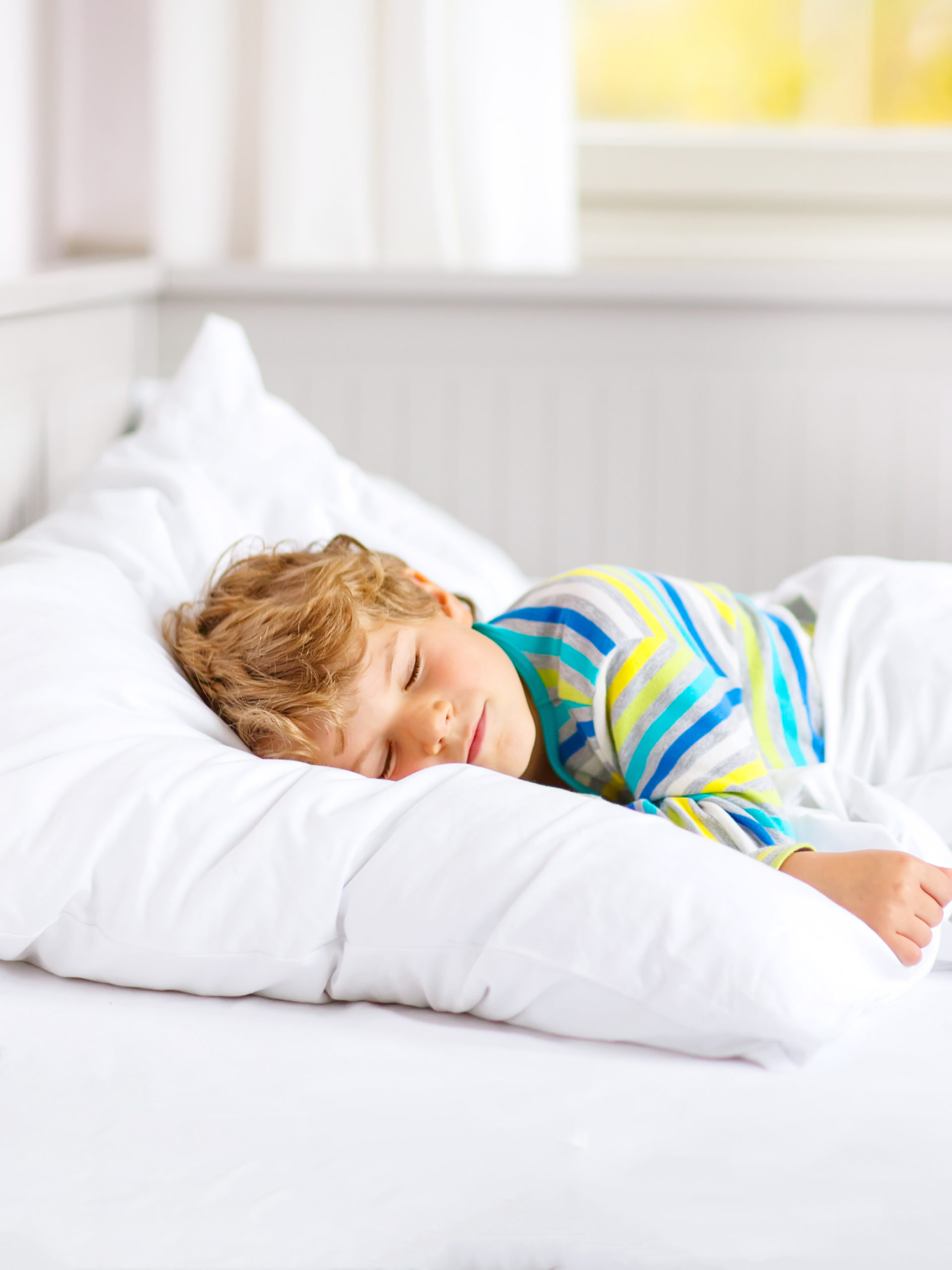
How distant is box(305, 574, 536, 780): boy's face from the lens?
824 millimetres

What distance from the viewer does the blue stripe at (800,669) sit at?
3.04 ft

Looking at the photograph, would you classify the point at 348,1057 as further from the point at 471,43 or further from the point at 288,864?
the point at 471,43

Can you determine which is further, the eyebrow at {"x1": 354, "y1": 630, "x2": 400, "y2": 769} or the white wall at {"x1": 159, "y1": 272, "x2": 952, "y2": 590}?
the white wall at {"x1": 159, "y1": 272, "x2": 952, "y2": 590}

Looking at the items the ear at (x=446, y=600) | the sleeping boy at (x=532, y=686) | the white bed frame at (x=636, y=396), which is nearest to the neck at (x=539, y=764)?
the sleeping boy at (x=532, y=686)

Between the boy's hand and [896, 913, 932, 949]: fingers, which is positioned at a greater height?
the boy's hand

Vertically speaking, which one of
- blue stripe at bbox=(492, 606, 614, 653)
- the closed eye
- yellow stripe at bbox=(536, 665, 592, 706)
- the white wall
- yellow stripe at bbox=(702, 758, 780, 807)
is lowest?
yellow stripe at bbox=(702, 758, 780, 807)

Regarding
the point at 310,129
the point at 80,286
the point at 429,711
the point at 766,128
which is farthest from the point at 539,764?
the point at 766,128

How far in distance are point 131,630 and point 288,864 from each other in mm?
294

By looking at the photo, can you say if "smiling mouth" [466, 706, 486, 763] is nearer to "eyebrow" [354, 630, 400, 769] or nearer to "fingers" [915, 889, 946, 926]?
"eyebrow" [354, 630, 400, 769]

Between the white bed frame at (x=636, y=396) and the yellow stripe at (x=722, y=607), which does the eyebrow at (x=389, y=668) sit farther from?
the white bed frame at (x=636, y=396)

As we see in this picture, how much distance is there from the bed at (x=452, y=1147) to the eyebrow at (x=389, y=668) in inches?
10.4

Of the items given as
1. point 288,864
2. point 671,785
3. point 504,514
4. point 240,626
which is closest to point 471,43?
point 504,514

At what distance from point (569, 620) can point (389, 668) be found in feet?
0.48

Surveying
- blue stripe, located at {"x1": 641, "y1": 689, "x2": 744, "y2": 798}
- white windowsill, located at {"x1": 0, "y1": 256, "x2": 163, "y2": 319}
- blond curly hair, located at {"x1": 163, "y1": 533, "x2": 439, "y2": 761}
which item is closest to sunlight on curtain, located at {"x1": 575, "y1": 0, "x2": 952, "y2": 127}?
white windowsill, located at {"x1": 0, "y1": 256, "x2": 163, "y2": 319}
